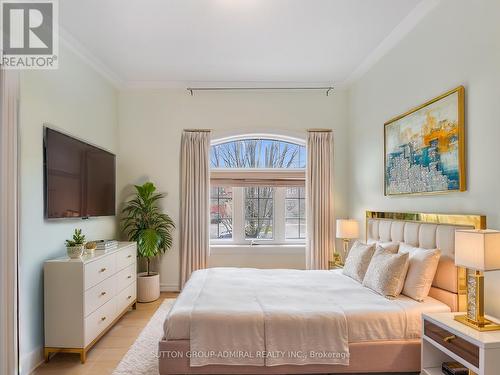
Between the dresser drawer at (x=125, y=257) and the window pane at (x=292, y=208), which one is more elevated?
the window pane at (x=292, y=208)

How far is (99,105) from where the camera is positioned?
4414 millimetres

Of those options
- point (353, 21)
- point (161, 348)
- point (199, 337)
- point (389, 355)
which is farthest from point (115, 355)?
point (353, 21)

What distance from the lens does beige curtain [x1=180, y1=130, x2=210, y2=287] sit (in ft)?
16.3

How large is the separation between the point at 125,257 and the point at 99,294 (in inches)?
31.3

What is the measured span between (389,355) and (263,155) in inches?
140

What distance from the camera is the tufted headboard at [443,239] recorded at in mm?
2572

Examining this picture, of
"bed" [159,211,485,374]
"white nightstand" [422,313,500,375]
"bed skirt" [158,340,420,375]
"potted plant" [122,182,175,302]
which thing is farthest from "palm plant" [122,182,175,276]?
"white nightstand" [422,313,500,375]

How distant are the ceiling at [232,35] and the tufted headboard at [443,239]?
6.23ft

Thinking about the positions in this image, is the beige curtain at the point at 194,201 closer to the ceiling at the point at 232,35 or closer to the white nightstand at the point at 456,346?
the ceiling at the point at 232,35

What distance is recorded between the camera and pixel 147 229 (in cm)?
466

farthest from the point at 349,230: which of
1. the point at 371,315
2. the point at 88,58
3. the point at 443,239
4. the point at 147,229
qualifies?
the point at 88,58

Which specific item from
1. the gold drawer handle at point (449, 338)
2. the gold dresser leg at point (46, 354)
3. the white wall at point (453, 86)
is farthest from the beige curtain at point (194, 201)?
the gold drawer handle at point (449, 338)
